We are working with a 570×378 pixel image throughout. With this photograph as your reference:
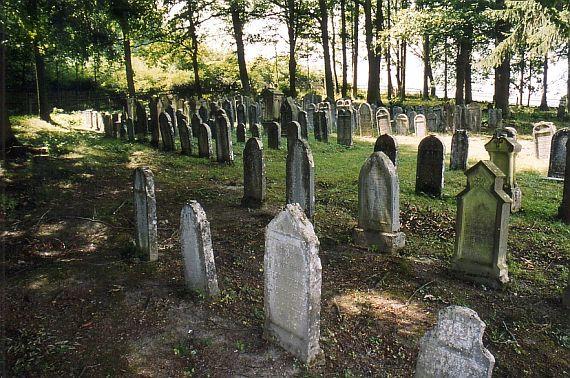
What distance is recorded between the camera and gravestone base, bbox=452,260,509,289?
5.48 metres

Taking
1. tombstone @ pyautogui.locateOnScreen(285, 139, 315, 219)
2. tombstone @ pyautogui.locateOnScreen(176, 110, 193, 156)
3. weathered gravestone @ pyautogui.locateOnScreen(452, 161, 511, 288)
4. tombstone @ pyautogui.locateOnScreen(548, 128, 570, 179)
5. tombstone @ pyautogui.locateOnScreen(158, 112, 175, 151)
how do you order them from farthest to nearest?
tombstone @ pyautogui.locateOnScreen(158, 112, 175, 151)
tombstone @ pyautogui.locateOnScreen(176, 110, 193, 156)
tombstone @ pyautogui.locateOnScreen(548, 128, 570, 179)
tombstone @ pyautogui.locateOnScreen(285, 139, 315, 219)
weathered gravestone @ pyautogui.locateOnScreen(452, 161, 511, 288)

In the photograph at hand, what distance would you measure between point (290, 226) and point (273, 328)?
1.10 meters

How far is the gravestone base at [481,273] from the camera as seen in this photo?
5477mm

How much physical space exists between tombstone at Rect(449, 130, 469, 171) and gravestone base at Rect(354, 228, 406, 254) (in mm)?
6082

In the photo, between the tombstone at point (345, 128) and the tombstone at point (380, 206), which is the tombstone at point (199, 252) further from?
the tombstone at point (345, 128)

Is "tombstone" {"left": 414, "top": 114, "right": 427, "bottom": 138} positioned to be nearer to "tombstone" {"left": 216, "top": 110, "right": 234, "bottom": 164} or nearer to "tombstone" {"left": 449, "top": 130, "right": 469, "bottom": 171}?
"tombstone" {"left": 449, "top": 130, "right": 469, "bottom": 171}

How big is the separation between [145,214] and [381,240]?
11.2 feet

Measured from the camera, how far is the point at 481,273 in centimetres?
561

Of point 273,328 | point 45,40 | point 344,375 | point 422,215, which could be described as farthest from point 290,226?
point 45,40

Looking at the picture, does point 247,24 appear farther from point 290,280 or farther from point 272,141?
point 290,280

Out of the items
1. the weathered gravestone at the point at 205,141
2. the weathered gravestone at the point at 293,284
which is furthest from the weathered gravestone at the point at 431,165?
the weathered gravestone at the point at 205,141

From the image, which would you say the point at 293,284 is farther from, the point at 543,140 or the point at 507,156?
the point at 543,140

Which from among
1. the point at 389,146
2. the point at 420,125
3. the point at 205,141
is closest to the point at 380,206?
the point at 389,146

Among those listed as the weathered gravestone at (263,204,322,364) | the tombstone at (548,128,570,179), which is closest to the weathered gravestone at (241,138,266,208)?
the weathered gravestone at (263,204,322,364)
